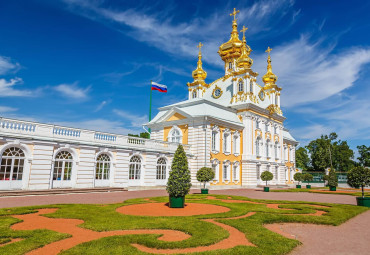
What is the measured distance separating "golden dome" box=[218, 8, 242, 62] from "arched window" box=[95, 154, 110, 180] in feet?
98.6

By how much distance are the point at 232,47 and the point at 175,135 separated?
20.5 metres

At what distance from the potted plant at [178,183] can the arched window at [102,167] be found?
1071cm

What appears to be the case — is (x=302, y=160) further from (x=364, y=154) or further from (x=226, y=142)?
(x=226, y=142)

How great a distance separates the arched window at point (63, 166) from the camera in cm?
1962

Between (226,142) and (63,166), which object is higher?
(226,142)

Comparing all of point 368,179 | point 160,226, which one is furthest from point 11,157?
point 368,179

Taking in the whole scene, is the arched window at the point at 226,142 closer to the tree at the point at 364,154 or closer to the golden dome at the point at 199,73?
the golden dome at the point at 199,73

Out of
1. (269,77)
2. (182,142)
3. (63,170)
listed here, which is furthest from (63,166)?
(269,77)

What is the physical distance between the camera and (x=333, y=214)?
11.6m

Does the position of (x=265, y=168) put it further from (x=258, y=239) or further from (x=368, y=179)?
(x=258, y=239)

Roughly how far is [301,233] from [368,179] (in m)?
10.6

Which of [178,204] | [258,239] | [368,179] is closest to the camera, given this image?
[258,239]

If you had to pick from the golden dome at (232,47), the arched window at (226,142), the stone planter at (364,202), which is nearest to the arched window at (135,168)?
the arched window at (226,142)

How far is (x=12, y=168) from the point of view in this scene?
17516 mm
